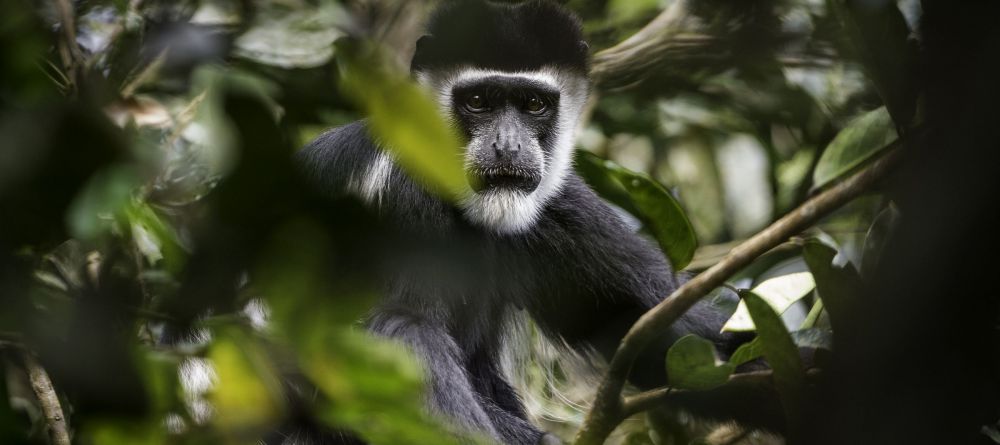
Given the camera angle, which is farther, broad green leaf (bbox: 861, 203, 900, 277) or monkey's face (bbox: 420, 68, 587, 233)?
monkey's face (bbox: 420, 68, 587, 233)

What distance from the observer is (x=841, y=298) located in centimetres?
134

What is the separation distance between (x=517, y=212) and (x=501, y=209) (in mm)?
55

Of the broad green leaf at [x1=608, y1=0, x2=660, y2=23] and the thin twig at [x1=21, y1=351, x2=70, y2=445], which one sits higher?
the thin twig at [x1=21, y1=351, x2=70, y2=445]

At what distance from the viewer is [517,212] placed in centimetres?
302

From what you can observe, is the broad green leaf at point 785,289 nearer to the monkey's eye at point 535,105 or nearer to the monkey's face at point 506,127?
the monkey's face at point 506,127

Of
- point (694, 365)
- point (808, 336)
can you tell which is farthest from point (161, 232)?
point (808, 336)

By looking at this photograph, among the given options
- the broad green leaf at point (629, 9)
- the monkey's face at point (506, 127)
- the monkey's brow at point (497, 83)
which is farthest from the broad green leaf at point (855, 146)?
the broad green leaf at point (629, 9)

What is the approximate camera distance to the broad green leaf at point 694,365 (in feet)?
5.09

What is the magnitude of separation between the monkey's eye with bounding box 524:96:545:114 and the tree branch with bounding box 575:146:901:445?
1.71 m

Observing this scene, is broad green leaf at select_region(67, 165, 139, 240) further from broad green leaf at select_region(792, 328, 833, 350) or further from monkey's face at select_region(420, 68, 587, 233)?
monkey's face at select_region(420, 68, 587, 233)

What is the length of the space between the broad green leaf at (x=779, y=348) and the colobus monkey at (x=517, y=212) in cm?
133

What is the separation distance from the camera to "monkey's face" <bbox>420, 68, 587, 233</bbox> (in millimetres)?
3016

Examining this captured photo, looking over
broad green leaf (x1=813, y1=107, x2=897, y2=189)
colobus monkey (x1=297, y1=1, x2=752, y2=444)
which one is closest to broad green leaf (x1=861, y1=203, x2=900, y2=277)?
broad green leaf (x1=813, y1=107, x2=897, y2=189)

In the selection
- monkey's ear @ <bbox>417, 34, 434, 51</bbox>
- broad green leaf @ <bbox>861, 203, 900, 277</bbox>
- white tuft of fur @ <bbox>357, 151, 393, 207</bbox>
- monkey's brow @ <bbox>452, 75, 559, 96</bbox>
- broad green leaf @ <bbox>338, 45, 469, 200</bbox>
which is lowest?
white tuft of fur @ <bbox>357, 151, 393, 207</bbox>
